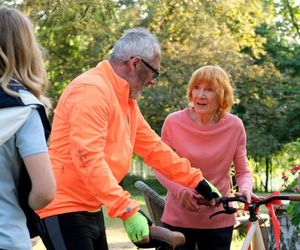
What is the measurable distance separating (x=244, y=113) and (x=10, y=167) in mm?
25972

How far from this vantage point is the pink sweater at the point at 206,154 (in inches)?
168

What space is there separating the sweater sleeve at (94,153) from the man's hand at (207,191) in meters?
0.93

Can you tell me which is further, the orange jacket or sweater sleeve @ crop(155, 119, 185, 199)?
sweater sleeve @ crop(155, 119, 185, 199)

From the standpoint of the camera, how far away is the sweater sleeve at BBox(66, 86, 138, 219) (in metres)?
3.04

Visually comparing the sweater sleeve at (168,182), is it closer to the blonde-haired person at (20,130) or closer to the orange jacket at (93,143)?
the orange jacket at (93,143)

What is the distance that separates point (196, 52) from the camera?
76.6ft

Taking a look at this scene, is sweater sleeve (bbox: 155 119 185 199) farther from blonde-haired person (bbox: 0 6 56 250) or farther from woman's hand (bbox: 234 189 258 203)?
blonde-haired person (bbox: 0 6 56 250)

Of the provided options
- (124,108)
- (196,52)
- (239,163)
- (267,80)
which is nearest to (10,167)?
(124,108)

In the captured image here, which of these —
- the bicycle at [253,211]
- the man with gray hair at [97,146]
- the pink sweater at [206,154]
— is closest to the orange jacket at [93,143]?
the man with gray hair at [97,146]

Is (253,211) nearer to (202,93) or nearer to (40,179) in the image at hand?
(202,93)

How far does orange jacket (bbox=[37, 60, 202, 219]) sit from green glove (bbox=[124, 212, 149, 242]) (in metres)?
0.03

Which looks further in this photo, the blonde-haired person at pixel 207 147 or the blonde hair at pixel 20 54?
the blonde-haired person at pixel 207 147

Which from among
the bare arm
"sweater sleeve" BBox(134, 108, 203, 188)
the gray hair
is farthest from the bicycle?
the bare arm

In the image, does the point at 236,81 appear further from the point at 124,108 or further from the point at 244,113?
the point at 124,108
